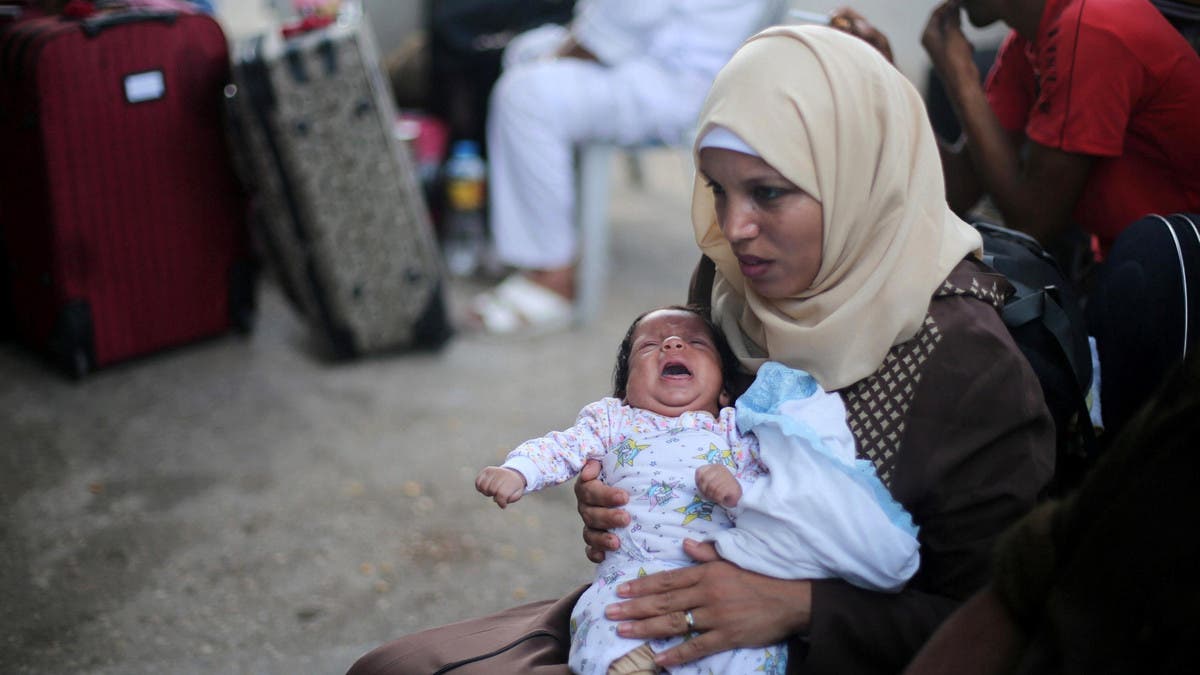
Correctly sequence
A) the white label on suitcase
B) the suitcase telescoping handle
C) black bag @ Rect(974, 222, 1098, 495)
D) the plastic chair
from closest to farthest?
black bag @ Rect(974, 222, 1098, 495) < the suitcase telescoping handle < the white label on suitcase < the plastic chair

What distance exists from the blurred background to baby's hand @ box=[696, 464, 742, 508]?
1.30m

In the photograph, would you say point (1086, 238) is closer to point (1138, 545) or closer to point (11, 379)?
point (1138, 545)

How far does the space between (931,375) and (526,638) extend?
0.68 meters

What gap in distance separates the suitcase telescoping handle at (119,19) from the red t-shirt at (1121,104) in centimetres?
258

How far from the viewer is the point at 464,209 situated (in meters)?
4.62

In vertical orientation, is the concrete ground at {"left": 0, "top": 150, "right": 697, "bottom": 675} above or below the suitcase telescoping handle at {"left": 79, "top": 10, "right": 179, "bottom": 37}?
below

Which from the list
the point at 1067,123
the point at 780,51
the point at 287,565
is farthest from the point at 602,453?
the point at 287,565

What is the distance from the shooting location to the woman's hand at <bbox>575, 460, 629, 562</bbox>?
1474 mm

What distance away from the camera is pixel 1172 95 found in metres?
1.87

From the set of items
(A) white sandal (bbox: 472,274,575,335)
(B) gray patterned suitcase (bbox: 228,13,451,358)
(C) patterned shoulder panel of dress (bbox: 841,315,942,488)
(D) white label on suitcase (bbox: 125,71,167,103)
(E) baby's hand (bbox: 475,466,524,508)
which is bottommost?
(A) white sandal (bbox: 472,274,575,335)

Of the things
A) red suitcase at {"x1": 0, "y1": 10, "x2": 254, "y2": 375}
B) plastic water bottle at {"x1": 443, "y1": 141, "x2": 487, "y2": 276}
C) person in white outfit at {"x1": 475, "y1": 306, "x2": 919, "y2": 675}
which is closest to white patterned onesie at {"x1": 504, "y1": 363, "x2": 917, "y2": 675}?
person in white outfit at {"x1": 475, "y1": 306, "x2": 919, "y2": 675}

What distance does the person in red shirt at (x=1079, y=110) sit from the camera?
1.86 metres

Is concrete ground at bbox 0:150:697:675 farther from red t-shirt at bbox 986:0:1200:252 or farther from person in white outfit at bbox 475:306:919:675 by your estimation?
red t-shirt at bbox 986:0:1200:252

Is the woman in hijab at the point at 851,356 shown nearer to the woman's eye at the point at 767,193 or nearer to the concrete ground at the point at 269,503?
the woman's eye at the point at 767,193
